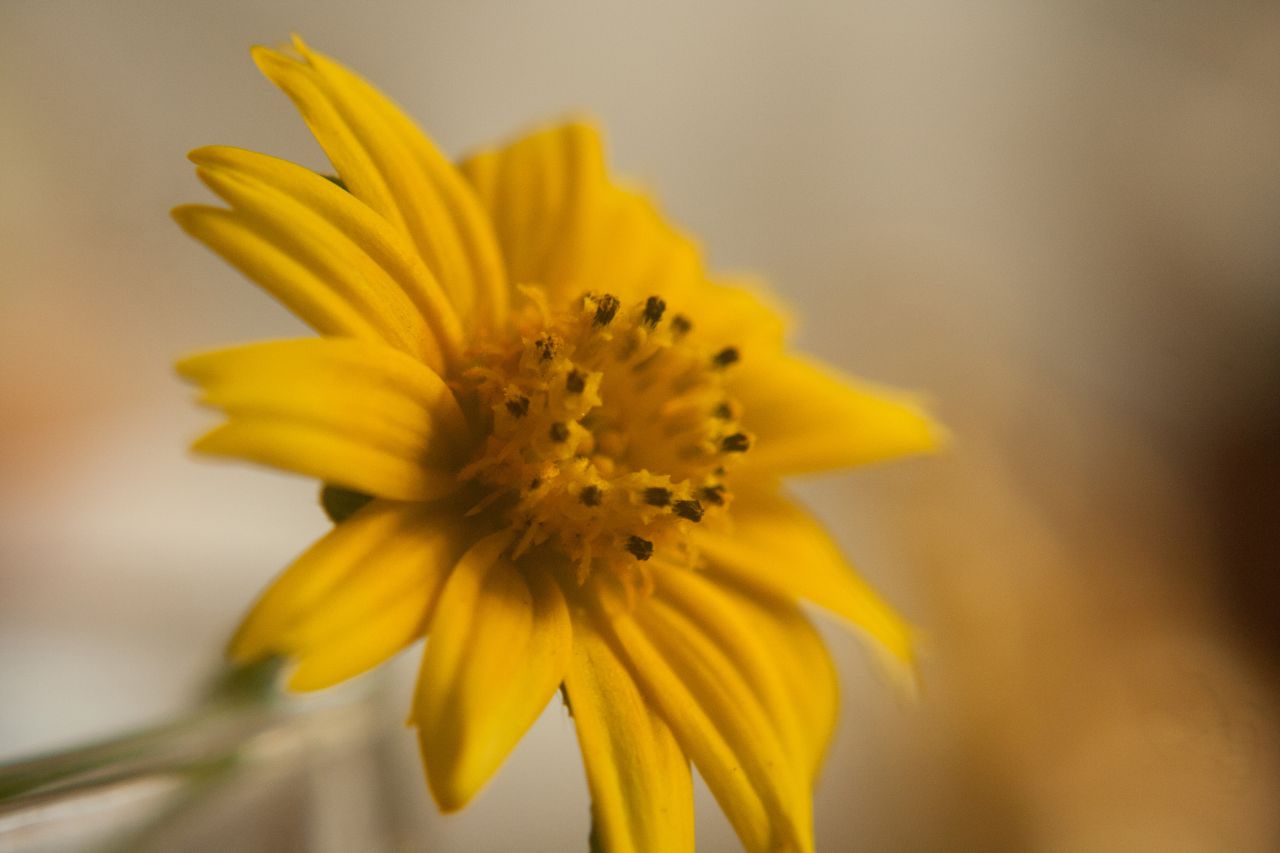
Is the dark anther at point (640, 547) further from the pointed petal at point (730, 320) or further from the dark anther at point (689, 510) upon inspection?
the pointed petal at point (730, 320)

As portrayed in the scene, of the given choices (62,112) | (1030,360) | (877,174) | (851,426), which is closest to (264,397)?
(851,426)

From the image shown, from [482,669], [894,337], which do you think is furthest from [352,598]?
[894,337]

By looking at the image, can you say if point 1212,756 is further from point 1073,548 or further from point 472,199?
point 472,199

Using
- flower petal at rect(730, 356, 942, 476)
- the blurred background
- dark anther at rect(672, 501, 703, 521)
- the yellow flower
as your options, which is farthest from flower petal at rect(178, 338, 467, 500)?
the blurred background

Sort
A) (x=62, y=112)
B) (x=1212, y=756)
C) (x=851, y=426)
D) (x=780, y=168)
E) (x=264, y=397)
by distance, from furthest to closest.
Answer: (x=780, y=168) < (x=62, y=112) < (x=1212, y=756) < (x=851, y=426) < (x=264, y=397)

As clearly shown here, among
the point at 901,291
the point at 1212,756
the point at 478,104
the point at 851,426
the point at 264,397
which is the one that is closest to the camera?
the point at 264,397

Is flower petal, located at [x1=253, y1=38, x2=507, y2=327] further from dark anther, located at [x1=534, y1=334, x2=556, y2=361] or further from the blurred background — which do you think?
the blurred background

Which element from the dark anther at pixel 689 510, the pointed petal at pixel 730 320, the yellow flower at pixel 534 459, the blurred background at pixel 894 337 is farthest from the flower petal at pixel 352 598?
the blurred background at pixel 894 337
